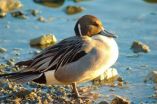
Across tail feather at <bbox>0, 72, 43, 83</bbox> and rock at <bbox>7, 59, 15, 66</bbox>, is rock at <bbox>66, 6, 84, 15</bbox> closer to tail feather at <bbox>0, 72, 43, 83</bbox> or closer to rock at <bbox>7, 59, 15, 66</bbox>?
rock at <bbox>7, 59, 15, 66</bbox>

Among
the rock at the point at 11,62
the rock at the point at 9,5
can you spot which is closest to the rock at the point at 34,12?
the rock at the point at 9,5

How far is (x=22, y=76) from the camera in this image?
7.45 meters

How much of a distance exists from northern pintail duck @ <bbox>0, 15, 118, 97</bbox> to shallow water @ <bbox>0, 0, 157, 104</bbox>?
599mm

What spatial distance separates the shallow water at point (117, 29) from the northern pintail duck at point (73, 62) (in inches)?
23.6

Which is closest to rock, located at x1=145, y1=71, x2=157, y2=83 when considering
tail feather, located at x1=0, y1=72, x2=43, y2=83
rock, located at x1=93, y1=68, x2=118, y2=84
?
rock, located at x1=93, y1=68, x2=118, y2=84

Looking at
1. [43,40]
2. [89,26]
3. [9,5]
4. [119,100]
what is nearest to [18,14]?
[9,5]

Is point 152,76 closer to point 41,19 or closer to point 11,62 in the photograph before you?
point 11,62

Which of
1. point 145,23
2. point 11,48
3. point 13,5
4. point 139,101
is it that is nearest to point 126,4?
point 145,23

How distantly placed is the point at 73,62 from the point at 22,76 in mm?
633

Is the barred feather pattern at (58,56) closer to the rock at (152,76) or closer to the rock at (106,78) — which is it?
the rock at (106,78)

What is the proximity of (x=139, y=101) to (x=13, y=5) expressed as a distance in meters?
4.49

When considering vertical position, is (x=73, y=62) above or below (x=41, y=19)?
above

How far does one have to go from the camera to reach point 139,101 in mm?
7492

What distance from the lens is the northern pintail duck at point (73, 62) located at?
23.9 feet
